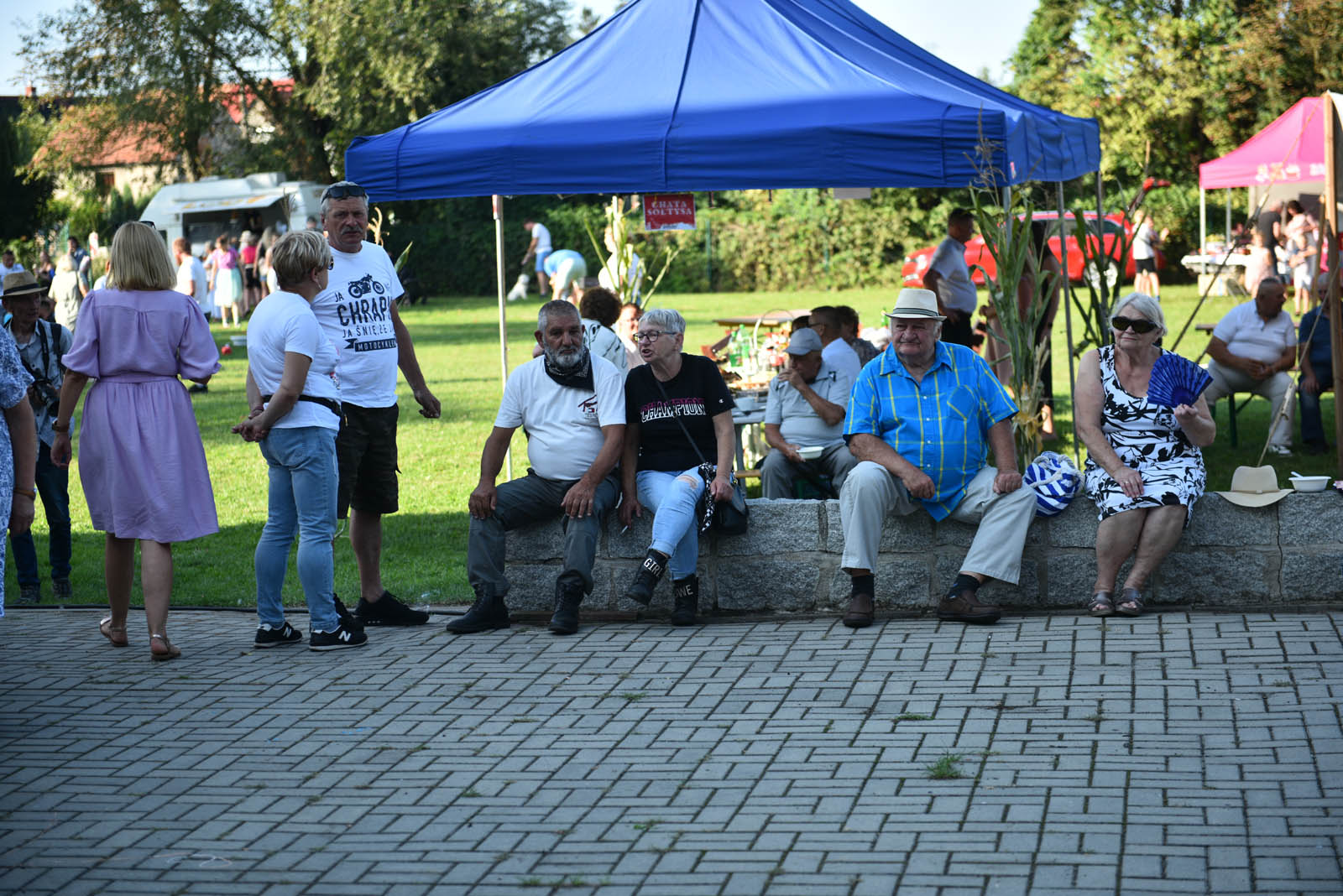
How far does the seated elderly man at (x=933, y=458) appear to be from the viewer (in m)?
6.42

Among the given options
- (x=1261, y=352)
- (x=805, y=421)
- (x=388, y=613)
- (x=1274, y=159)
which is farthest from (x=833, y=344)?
(x=1274, y=159)

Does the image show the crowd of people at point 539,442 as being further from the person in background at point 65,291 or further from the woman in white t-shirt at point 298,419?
the person in background at point 65,291

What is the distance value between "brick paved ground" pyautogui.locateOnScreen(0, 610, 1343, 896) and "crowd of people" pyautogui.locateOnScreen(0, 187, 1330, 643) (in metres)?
0.31

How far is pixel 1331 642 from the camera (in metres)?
5.74

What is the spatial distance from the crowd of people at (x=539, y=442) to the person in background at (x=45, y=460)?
0.52 meters

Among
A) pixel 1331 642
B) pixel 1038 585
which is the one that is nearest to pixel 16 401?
pixel 1038 585

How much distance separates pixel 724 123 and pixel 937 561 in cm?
266

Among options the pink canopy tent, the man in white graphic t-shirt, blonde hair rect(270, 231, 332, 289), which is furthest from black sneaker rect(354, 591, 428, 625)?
the pink canopy tent

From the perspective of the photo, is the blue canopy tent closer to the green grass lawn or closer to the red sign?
the red sign

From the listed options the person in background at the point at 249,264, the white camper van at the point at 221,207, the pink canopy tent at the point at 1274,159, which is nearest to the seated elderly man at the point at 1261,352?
the pink canopy tent at the point at 1274,159

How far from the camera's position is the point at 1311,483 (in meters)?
→ 6.40

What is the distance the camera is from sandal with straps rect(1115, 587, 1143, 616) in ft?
20.7

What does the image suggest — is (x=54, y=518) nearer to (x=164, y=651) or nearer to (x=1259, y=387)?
(x=164, y=651)

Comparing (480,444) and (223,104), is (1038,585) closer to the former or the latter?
(480,444)
